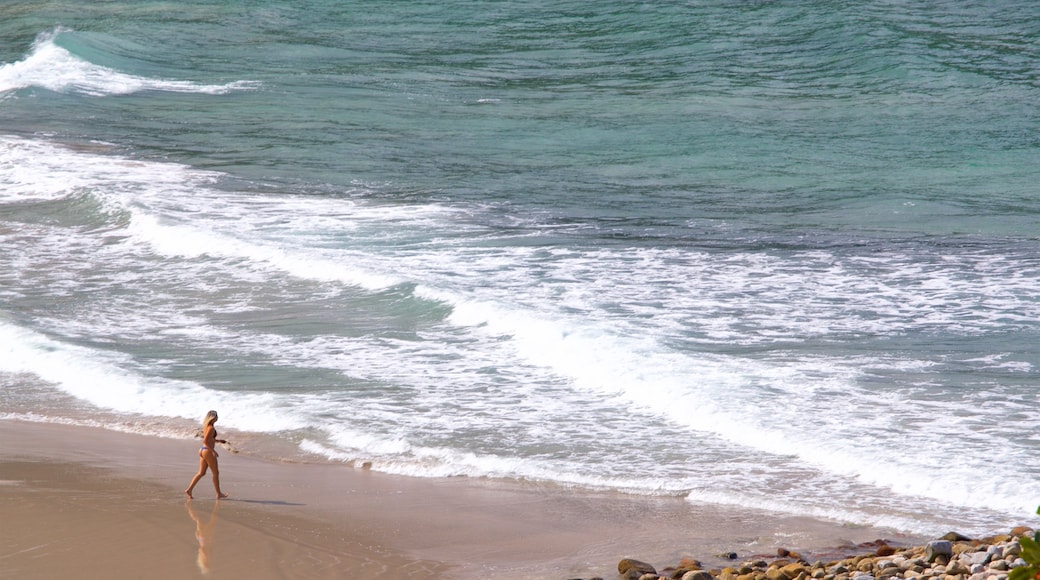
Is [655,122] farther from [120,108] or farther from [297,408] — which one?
[297,408]

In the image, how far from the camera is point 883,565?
6762 millimetres

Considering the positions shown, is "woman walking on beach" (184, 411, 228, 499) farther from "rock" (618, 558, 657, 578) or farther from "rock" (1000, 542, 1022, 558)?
"rock" (1000, 542, 1022, 558)

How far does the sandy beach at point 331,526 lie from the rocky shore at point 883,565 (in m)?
0.24

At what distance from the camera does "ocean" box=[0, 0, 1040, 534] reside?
9.75m

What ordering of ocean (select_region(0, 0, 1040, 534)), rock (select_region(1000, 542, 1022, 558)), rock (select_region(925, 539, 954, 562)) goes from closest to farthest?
1. rock (select_region(1000, 542, 1022, 558))
2. rock (select_region(925, 539, 954, 562))
3. ocean (select_region(0, 0, 1040, 534))

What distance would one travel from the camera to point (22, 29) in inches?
1661

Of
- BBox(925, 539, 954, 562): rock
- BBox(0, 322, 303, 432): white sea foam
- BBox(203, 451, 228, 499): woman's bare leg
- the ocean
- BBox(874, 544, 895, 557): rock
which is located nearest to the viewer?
BBox(925, 539, 954, 562): rock

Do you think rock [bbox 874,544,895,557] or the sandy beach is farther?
the sandy beach

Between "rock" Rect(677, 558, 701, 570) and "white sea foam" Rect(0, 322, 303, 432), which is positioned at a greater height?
"white sea foam" Rect(0, 322, 303, 432)

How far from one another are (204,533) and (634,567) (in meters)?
2.80

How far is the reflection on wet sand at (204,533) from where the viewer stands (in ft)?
24.0

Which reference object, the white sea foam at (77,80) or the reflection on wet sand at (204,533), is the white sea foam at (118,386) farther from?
the white sea foam at (77,80)

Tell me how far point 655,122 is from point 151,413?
17.9m

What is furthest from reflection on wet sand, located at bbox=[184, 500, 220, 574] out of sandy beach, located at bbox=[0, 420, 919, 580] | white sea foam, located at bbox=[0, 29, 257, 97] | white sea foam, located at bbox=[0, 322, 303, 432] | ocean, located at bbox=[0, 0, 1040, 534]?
white sea foam, located at bbox=[0, 29, 257, 97]
